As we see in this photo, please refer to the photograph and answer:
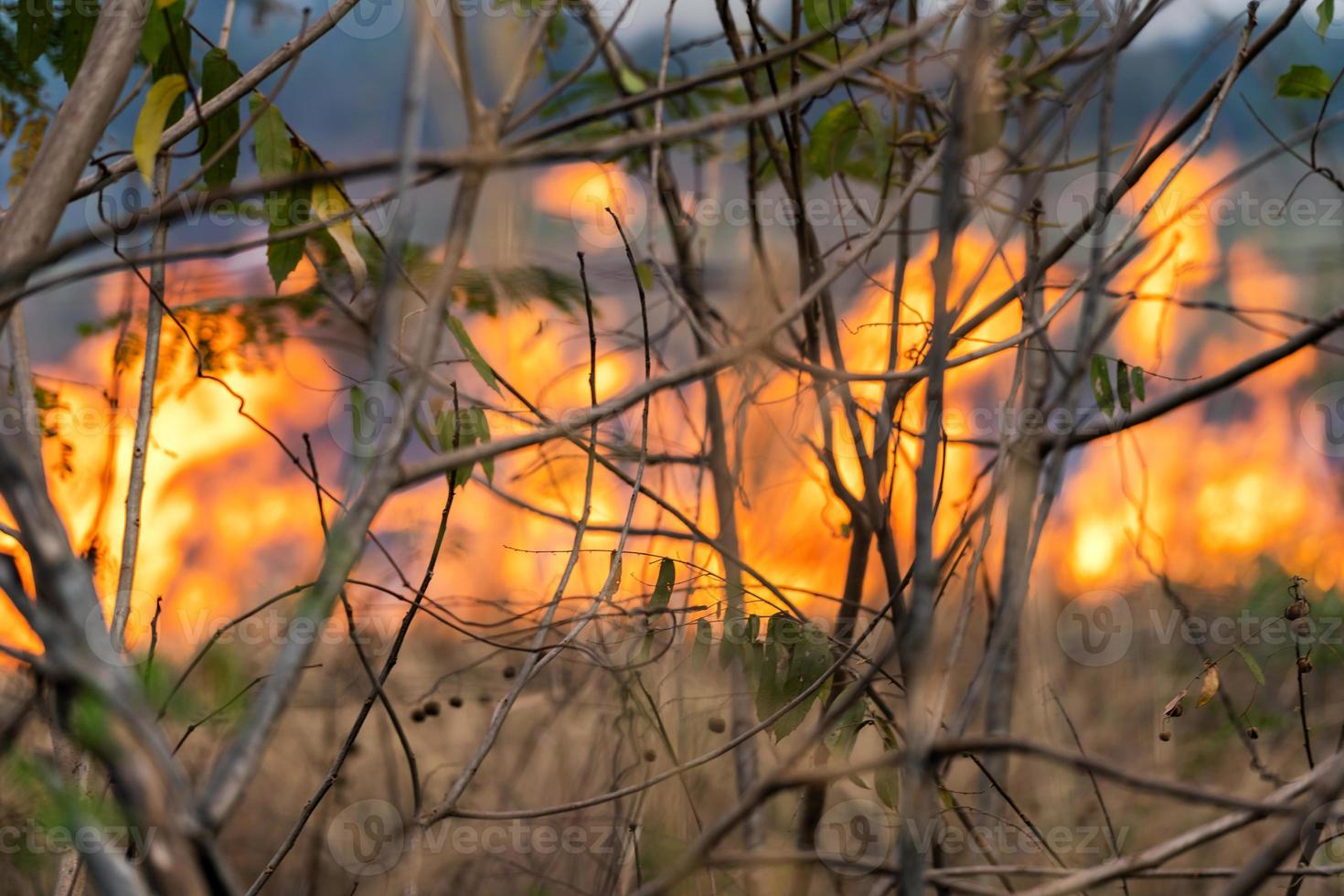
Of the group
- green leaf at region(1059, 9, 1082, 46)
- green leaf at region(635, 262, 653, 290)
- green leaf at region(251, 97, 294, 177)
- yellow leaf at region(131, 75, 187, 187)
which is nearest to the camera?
yellow leaf at region(131, 75, 187, 187)

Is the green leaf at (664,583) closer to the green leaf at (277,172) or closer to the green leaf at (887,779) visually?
the green leaf at (887,779)

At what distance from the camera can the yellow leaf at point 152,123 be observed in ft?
2.00

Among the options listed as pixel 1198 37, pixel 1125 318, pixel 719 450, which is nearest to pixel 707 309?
pixel 719 450

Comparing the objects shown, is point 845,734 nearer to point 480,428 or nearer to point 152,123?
point 480,428

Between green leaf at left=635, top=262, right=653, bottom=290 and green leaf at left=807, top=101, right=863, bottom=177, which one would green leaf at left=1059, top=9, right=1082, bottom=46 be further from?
green leaf at left=635, top=262, right=653, bottom=290

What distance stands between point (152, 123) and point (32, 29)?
1.26 ft

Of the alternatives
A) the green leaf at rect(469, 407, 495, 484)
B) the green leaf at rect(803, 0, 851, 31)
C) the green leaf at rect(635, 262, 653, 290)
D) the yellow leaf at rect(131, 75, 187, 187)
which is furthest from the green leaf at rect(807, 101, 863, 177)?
the yellow leaf at rect(131, 75, 187, 187)

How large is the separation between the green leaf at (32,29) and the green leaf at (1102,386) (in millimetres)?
1052

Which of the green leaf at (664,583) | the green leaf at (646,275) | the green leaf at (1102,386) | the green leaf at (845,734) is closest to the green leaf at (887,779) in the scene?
the green leaf at (845,734)

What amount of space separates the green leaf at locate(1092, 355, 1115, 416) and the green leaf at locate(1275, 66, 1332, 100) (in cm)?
34

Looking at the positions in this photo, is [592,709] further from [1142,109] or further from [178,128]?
[1142,109]

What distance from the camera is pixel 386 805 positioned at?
6.60 ft

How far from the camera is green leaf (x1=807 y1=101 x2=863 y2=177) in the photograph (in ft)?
3.90

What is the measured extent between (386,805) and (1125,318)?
6.96 feet
